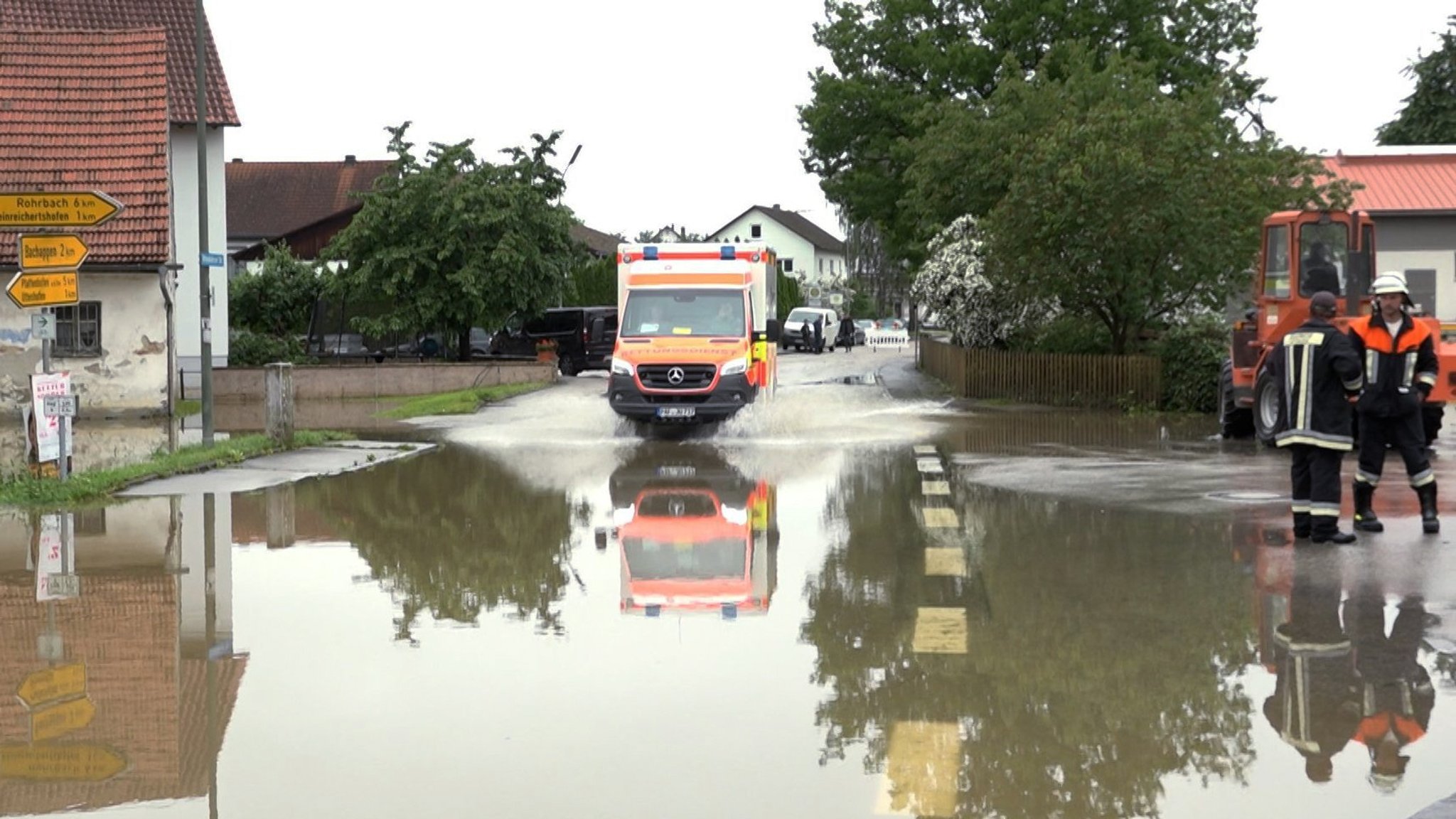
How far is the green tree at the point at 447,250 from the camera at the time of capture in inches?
1703

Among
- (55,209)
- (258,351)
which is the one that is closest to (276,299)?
(258,351)

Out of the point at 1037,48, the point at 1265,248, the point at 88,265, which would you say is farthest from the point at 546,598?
the point at 1037,48

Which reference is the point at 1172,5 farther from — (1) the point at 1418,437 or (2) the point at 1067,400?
(1) the point at 1418,437

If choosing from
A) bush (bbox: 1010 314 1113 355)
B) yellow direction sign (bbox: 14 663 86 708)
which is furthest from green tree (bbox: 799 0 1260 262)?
yellow direction sign (bbox: 14 663 86 708)

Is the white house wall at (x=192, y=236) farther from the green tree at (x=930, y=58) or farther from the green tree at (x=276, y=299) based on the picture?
the green tree at (x=930, y=58)

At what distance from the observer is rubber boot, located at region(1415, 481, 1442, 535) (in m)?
13.0

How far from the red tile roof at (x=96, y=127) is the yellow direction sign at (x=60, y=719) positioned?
24.9 metres

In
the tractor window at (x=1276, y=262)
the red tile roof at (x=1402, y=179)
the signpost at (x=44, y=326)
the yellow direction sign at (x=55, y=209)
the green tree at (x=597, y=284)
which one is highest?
the red tile roof at (x=1402, y=179)

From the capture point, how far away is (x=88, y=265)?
105ft

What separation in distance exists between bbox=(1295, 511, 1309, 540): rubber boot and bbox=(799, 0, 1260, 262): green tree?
33487 mm

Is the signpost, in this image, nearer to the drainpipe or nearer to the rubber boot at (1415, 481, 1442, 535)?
the rubber boot at (1415, 481, 1442, 535)

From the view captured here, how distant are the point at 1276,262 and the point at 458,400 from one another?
55.5 feet

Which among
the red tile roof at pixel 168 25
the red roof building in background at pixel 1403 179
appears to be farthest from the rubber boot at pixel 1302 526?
the red tile roof at pixel 168 25

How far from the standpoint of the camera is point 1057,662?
876cm
